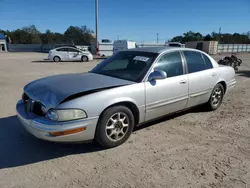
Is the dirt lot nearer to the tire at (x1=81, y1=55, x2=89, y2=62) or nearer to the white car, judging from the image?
the white car

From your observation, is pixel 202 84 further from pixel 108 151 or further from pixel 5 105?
pixel 5 105

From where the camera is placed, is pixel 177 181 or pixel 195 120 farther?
pixel 195 120

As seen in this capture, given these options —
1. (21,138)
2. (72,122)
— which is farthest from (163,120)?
(21,138)

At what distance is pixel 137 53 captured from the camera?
442 cm

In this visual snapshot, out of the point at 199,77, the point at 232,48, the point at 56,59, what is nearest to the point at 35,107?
the point at 199,77

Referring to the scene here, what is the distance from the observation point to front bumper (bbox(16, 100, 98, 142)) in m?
2.97

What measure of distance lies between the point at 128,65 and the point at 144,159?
188 cm

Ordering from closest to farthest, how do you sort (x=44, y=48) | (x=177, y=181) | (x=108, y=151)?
(x=177, y=181)
(x=108, y=151)
(x=44, y=48)

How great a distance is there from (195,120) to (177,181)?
7.45 ft

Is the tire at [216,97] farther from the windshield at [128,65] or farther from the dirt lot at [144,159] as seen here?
the windshield at [128,65]

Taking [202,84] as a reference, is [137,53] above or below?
above

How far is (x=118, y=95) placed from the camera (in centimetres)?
339

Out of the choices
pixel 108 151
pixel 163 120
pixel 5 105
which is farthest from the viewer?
pixel 5 105

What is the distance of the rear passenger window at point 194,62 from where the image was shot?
460 cm
